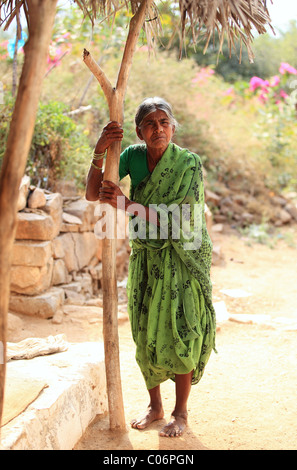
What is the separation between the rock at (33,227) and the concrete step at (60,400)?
2.22 m

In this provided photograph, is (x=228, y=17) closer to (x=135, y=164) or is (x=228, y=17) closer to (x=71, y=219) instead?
(x=135, y=164)

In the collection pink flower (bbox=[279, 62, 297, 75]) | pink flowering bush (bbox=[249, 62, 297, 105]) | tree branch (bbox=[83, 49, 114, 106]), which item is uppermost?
pink flower (bbox=[279, 62, 297, 75])

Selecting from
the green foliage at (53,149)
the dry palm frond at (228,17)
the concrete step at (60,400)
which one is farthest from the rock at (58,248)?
the dry palm frond at (228,17)

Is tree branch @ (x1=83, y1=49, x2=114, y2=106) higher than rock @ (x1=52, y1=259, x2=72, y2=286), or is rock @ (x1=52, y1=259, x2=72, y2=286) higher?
tree branch @ (x1=83, y1=49, x2=114, y2=106)

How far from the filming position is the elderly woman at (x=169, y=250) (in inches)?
112

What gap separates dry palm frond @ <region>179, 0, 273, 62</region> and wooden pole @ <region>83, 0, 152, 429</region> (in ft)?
0.91

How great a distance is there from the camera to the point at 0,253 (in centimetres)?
188

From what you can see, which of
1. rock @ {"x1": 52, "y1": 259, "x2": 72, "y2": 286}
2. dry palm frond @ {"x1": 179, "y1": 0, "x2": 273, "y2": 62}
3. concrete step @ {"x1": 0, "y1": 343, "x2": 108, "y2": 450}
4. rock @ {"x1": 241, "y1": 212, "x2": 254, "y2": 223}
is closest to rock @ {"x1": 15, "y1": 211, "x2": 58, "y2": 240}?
rock @ {"x1": 52, "y1": 259, "x2": 72, "y2": 286}

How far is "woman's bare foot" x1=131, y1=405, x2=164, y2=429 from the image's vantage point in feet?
9.79

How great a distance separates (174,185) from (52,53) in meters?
4.90

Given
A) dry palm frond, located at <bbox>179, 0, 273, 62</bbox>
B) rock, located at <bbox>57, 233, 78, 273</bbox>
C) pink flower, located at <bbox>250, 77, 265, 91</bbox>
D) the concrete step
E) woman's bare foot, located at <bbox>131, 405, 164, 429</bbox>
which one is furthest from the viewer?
Result: pink flower, located at <bbox>250, 77, 265, 91</bbox>

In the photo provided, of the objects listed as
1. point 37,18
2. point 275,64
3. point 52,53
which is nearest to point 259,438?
point 37,18

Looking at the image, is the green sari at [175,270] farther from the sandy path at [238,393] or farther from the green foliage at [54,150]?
the green foliage at [54,150]

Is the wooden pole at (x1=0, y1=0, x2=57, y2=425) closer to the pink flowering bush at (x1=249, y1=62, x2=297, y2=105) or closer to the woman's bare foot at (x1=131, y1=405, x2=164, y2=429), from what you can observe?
the woman's bare foot at (x1=131, y1=405, x2=164, y2=429)
